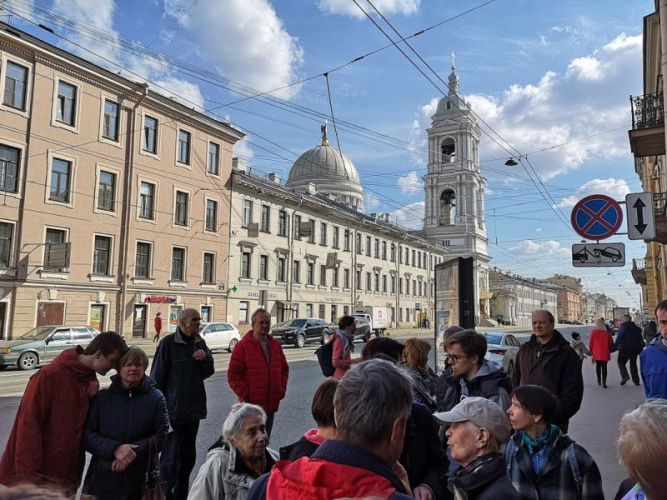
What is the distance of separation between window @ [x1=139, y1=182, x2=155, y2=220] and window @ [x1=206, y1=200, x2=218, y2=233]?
446cm

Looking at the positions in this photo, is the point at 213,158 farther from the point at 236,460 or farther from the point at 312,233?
the point at 236,460

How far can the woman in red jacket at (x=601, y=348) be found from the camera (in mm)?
13203

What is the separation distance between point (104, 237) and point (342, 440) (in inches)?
1135

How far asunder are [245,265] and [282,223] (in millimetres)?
5455

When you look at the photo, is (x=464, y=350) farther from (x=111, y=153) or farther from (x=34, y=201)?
(x=111, y=153)

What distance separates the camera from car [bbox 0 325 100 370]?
17172mm

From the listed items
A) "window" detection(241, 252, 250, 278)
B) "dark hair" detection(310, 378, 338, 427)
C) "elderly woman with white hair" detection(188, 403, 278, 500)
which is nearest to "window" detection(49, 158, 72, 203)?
"window" detection(241, 252, 250, 278)

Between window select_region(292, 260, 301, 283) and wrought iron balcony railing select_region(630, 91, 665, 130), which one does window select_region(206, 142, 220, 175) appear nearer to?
window select_region(292, 260, 301, 283)

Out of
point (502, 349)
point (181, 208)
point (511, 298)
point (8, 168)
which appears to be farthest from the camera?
point (511, 298)

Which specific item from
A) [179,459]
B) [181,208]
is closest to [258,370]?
[179,459]

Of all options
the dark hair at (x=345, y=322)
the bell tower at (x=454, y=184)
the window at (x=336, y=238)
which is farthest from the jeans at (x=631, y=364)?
the bell tower at (x=454, y=184)

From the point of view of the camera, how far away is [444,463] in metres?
2.93

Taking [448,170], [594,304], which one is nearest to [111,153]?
[448,170]

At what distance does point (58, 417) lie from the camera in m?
3.50
